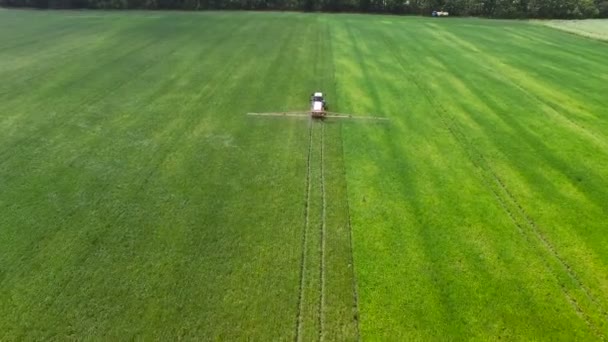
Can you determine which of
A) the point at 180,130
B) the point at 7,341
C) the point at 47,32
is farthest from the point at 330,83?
the point at 47,32

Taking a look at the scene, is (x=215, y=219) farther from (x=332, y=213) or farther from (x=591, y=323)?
(x=591, y=323)

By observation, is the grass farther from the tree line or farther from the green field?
the green field

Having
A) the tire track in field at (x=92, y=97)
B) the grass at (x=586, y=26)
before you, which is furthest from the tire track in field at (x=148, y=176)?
the grass at (x=586, y=26)

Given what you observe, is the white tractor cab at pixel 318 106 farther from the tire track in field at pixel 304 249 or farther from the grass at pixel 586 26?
the grass at pixel 586 26

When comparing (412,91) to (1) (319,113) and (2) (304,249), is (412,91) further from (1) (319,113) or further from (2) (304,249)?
(2) (304,249)

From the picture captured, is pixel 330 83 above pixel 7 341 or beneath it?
above

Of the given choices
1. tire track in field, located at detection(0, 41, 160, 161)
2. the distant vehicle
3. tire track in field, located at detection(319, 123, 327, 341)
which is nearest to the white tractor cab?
the distant vehicle
